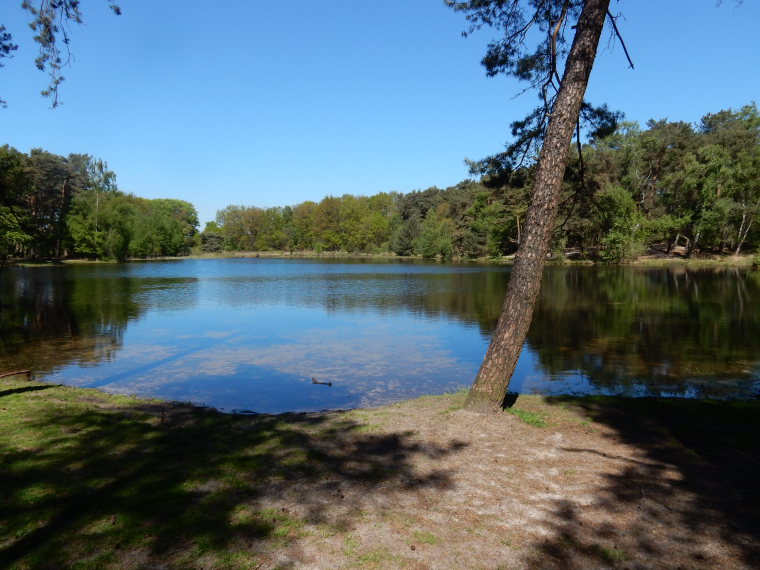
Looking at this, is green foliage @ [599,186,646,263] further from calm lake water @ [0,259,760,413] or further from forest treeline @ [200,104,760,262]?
calm lake water @ [0,259,760,413]

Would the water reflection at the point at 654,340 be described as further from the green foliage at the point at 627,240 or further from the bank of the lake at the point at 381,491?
the green foliage at the point at 627,240

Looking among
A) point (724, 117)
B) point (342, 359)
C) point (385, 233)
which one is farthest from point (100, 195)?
point (724, 117)

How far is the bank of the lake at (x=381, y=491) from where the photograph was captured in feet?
12.4

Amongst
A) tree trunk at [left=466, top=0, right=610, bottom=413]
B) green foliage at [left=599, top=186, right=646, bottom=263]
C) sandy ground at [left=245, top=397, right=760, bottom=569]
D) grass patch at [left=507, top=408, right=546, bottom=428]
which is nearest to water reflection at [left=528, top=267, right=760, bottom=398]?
grass patch at [left=507, top=408, right=546, bottom=428]

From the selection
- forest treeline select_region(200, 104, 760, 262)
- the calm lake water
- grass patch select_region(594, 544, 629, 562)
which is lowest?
the calm lake water

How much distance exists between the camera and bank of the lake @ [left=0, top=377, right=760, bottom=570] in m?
3.77

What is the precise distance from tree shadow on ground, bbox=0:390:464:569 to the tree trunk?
1711 millimetres

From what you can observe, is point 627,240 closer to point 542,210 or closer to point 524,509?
point 542,210

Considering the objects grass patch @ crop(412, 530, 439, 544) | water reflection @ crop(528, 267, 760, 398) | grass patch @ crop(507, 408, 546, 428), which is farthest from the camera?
water reflection @ crop(528, 267, 760, 398)

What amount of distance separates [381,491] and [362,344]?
13162 mm

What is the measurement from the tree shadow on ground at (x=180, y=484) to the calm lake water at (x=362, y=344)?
421cm

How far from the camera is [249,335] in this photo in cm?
2019

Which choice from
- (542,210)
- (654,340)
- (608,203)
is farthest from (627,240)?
(542,210)

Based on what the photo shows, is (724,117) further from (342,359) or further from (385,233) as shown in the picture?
(342,359)
